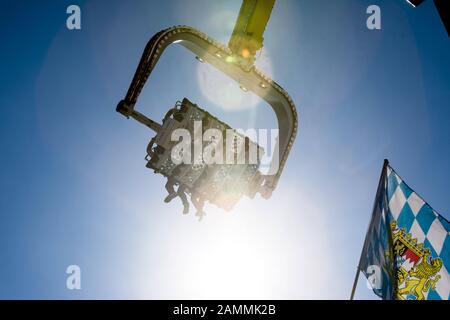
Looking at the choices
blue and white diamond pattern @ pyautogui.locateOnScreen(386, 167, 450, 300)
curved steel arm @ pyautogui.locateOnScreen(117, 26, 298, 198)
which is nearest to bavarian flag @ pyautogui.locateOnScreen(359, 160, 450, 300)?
blue and white diamond pattern @ pyautogui.locateOnScreen(386, 167, 450, 300)

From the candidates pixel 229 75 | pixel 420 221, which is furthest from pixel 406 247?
pixel 229 75

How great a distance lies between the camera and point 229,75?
11.6 m

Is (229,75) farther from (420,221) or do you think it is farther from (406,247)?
(406,247)

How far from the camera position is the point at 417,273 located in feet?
21.8

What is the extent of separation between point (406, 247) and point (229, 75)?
27.0 feet

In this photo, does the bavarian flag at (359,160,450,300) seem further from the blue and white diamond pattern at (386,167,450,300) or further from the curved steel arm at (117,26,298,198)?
the curved steel arm at (117,26,298,198)

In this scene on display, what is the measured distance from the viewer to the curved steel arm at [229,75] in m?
10.2

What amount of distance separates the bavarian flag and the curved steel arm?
5.21 m

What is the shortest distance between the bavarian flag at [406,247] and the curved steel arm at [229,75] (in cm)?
521
